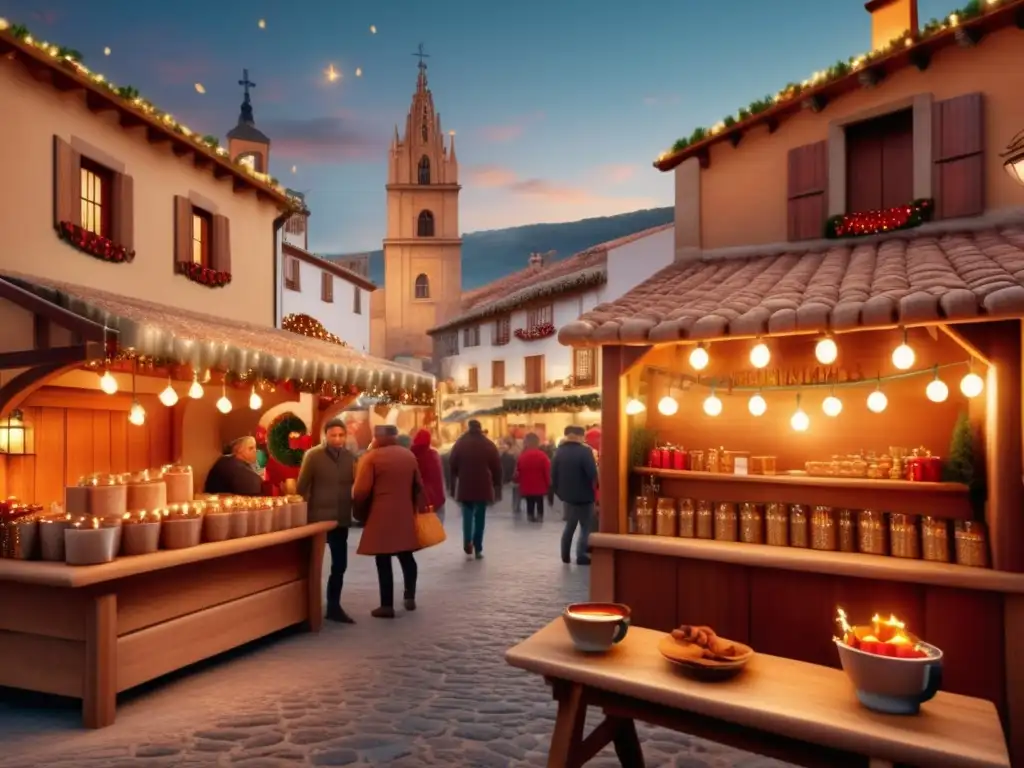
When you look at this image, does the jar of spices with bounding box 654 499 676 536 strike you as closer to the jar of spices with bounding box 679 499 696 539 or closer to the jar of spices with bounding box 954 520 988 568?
the jar of spices with bounding box 679 499 696 539

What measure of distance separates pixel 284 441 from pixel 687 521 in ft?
27.4

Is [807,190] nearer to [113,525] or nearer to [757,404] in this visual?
[757,404]

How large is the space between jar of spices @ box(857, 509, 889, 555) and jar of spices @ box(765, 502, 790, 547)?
21.2 inches

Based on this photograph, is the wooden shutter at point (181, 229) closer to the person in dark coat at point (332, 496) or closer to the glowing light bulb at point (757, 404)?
the person in dark coat at point (332, 496)

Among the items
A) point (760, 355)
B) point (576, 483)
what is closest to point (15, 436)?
point (576, 483)

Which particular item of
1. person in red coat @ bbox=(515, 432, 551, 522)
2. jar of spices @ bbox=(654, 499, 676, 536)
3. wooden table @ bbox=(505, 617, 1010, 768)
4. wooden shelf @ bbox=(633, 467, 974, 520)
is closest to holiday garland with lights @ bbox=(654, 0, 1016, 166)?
wooden shelf @ bbox=(633, 467, 974, 520)

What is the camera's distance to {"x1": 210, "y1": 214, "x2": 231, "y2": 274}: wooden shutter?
38.7 ft

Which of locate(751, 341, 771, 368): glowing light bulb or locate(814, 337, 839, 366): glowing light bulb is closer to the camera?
locate(814, 337, 839, 366): glowing light bulb

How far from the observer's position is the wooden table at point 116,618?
17.1ft

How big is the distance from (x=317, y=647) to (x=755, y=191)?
260 inches

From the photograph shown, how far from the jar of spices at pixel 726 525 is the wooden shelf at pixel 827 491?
36 centimetres

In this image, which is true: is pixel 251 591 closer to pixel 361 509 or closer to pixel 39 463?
pixel 361 509

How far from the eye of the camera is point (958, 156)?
283 inches

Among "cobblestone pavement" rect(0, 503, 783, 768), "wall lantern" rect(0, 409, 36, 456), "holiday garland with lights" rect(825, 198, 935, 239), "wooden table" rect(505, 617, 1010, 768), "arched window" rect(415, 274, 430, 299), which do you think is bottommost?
"cobblestone pavement" rect(0, 503, 783, 768)
